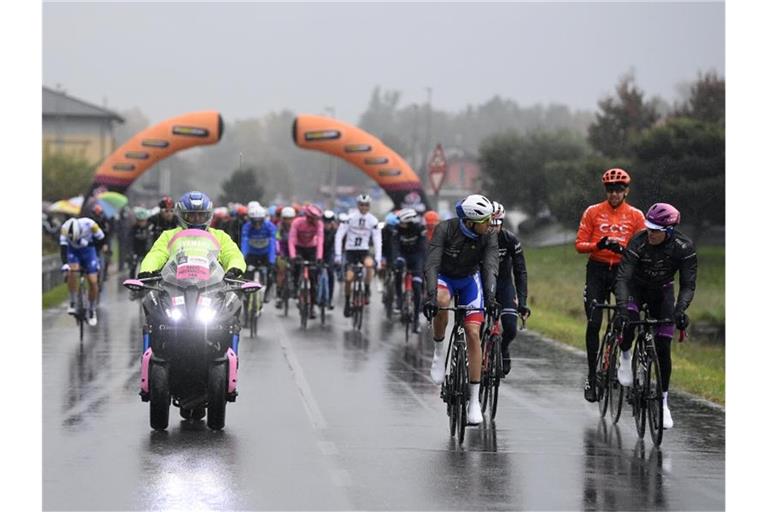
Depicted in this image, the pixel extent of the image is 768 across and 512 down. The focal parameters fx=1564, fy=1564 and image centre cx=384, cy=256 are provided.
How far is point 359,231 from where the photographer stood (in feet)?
82.3

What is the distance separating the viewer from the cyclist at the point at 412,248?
23.2m

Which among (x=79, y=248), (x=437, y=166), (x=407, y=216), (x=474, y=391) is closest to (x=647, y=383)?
(x=474, y=391)

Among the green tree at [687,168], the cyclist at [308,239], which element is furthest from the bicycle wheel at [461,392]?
the green tree at [687,168]

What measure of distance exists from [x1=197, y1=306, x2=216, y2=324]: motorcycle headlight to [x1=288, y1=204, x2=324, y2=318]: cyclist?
12703 mm

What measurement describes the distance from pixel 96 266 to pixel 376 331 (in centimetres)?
455

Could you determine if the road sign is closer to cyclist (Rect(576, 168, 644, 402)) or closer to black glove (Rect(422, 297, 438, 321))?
cyclist (Rect(576, 168, 644, 402))

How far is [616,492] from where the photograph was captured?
10.1 metres

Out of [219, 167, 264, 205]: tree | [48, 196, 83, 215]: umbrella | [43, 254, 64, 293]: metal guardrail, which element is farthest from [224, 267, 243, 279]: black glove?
[219, 167, 264, 205]: tree

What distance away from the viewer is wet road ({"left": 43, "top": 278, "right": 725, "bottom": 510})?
9711 millimetres

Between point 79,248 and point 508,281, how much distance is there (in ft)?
30.4

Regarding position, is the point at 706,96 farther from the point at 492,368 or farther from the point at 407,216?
the point at 492,368

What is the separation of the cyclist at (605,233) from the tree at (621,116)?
6384cm

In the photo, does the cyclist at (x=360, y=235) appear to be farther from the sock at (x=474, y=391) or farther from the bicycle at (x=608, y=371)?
the sock at (x=474, y=391)
